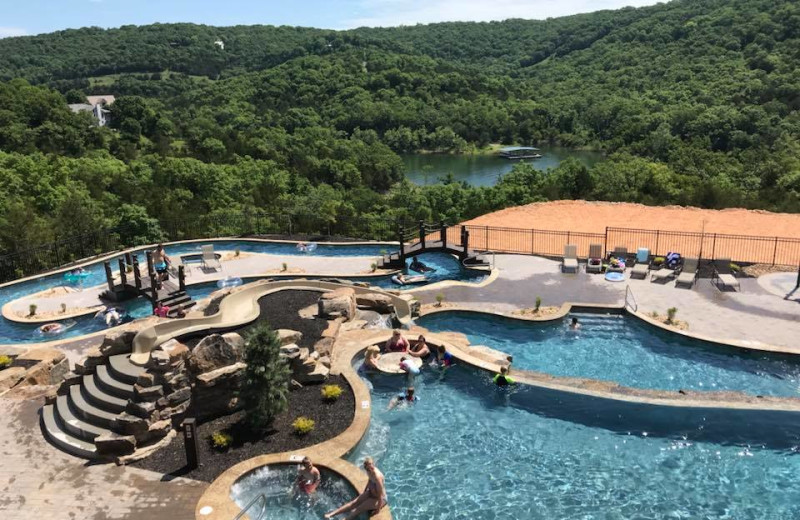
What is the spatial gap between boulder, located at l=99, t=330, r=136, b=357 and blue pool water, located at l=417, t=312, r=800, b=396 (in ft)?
30.1

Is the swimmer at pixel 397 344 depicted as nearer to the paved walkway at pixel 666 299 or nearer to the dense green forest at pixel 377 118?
the paved walkway at pixel 666 299

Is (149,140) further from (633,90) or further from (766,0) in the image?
(766,0)

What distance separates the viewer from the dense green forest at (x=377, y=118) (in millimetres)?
40406

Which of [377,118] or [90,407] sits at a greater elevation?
[377,118]

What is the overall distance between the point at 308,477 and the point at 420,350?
585 cm

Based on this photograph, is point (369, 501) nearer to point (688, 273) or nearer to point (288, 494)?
point (288, 494)

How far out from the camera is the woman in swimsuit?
986 centimetres

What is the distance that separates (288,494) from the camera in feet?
35.1

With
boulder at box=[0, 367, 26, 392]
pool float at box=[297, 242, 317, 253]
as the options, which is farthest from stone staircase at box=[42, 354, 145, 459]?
pool float at box=[297, 242, 317, 253]

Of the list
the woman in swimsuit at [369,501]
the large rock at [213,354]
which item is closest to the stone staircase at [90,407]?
the large rock at [213,354]

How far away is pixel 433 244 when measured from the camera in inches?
1038

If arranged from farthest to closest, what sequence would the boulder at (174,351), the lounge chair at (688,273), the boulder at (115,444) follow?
the lounge chair at (688,273) → the boulder at (174,351) → the boulder at (115,444)

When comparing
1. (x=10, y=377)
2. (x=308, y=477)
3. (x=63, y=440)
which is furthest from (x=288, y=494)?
(x=10, y=377)

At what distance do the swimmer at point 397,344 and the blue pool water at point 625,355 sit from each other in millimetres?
2854
